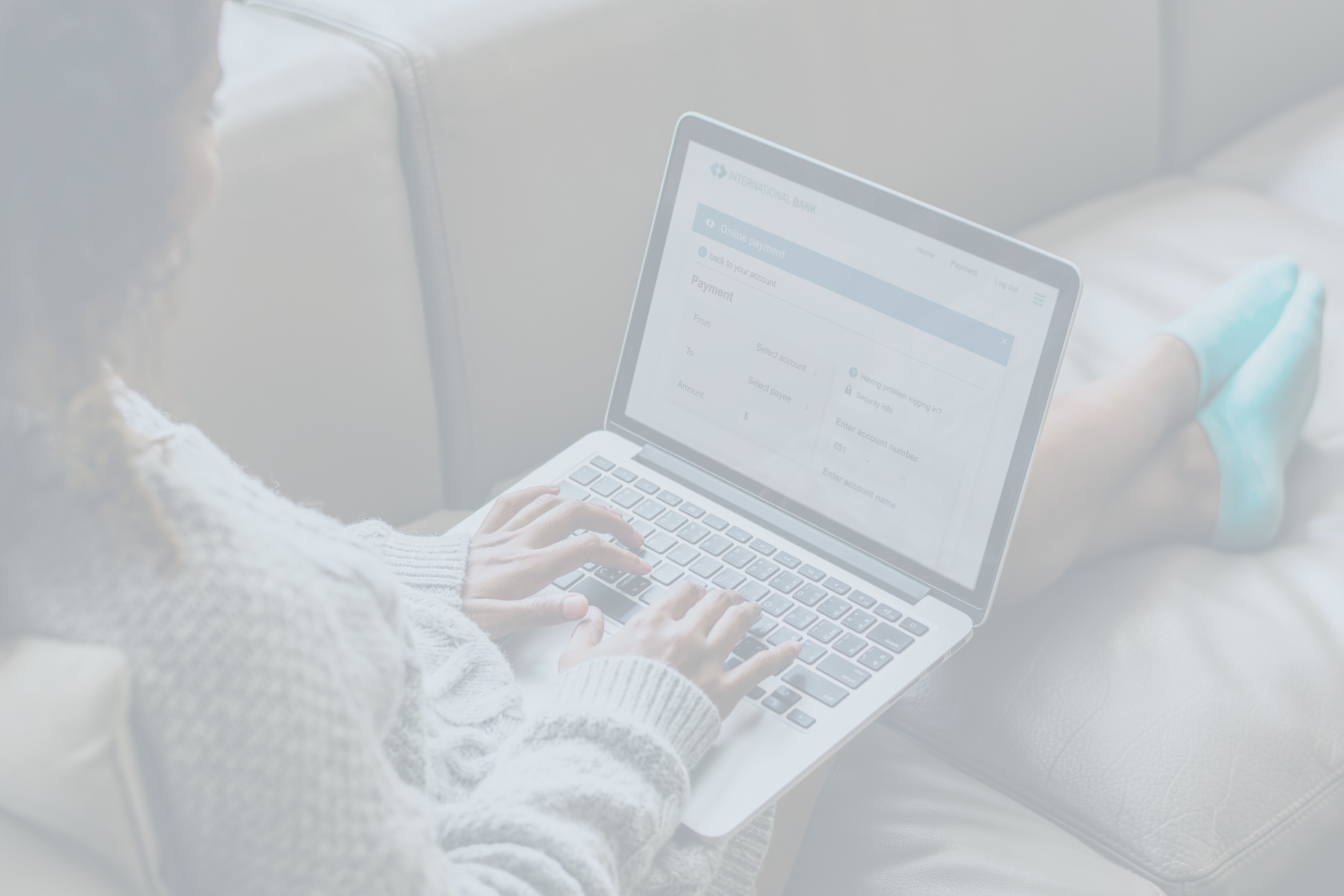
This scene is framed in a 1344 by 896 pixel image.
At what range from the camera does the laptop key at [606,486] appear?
3.10ft

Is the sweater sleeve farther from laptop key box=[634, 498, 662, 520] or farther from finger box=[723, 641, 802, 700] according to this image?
laptop key box=[634, 498, 662, 520]

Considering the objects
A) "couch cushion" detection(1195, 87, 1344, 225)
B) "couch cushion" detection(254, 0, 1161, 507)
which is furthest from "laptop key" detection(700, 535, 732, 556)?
"couch cushion" detection(1195, 87, 1344, 225)

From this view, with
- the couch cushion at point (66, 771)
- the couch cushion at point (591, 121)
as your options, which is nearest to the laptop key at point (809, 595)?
the couch cushion at point (591, 121)

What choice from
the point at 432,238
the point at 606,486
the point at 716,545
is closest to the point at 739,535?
the point at 716,545

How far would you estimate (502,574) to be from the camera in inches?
32.5

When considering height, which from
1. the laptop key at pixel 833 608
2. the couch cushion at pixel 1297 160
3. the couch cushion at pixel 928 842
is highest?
the couch cushion at pixel 1297 160

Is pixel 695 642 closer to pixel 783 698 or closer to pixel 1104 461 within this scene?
pixel 783 698

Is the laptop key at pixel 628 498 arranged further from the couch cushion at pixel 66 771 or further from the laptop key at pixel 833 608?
the couch cushion at pixel 66 771

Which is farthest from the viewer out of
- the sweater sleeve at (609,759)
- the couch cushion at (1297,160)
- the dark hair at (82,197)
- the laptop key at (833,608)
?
the couch cushion at (1297,160)

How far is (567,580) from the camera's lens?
2.85 ft

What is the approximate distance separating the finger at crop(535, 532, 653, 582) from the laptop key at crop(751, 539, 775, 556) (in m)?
0.10

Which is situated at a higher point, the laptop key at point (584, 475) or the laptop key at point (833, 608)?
the laptop key at point (833, 608)

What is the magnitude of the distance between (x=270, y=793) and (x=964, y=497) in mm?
514

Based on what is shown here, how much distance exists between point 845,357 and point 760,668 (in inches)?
9.4
